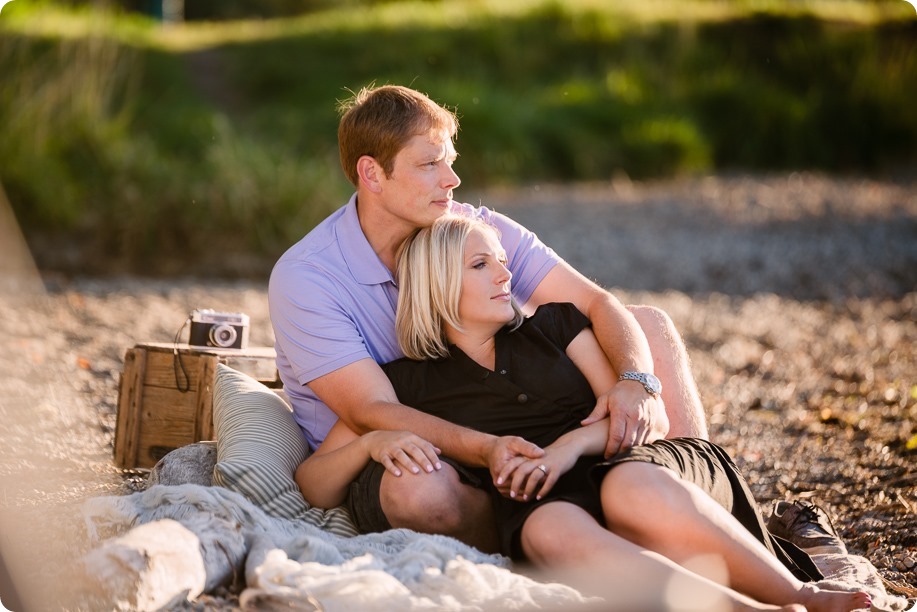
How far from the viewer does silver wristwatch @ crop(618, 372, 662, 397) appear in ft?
11.1

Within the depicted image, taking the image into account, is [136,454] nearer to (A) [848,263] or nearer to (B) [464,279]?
(B) [464,279]

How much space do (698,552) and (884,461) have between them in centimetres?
203

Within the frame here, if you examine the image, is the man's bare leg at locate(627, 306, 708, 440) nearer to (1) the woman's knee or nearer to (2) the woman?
(2) the woman

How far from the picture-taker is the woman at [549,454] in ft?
9.47

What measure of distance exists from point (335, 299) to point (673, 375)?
116cm

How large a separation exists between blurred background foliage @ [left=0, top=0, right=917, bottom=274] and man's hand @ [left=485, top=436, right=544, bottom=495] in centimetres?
661

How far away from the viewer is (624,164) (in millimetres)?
14086

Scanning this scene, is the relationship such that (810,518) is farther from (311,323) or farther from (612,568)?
(311,323)

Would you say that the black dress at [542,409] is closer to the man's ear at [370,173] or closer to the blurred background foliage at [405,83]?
the man's ear at [370,173]

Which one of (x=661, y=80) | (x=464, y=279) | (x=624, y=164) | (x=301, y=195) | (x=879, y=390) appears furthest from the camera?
(x=661, y=80)

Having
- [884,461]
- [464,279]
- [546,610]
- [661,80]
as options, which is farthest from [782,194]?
[546,610]

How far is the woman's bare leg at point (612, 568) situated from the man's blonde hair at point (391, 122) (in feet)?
4.44

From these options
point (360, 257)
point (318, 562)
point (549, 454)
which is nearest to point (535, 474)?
point (549, 454)

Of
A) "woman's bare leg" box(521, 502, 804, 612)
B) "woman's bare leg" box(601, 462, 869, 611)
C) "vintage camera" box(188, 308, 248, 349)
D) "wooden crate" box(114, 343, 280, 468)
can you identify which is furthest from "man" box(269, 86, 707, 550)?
"vintage camera" box(188, 308, 248, 349)
